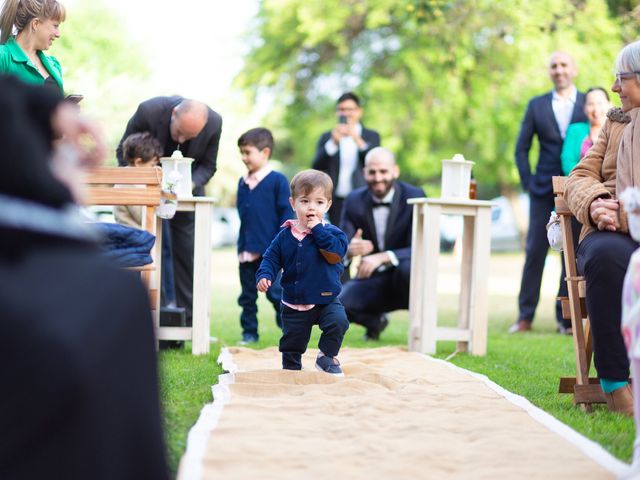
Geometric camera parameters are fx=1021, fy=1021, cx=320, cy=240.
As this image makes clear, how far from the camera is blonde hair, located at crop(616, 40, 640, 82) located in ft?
15.8

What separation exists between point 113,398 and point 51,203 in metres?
0.47

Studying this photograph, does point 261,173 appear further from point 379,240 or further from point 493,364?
point 493,364

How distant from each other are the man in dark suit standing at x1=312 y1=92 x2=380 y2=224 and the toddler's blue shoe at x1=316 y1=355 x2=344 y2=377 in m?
4.14

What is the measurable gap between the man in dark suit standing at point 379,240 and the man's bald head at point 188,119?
1.47m

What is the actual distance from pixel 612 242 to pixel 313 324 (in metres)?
1.95

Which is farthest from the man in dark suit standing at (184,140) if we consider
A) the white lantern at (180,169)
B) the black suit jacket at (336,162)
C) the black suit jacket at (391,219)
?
the black suit jacket at (336,162)

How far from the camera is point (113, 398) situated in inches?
86.4

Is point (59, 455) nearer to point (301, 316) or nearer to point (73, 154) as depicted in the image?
point (73, 154)

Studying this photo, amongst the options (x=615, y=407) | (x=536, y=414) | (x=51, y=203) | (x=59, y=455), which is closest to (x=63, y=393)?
(x=59, y=455)

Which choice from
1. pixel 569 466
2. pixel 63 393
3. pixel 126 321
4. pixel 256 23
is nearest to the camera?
pixel 63 393

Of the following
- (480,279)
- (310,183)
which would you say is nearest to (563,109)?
(480,279)

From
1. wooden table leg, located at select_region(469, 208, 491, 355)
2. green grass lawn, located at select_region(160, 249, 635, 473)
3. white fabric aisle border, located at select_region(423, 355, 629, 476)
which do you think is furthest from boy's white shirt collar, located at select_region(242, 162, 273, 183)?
white fabric aisle border, located at select_region(423, 355, 629, 476)

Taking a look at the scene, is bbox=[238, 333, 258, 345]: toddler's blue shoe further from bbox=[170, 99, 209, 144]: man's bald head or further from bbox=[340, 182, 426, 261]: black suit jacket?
bbox=[170, 99, 209, 144]: man's bald head

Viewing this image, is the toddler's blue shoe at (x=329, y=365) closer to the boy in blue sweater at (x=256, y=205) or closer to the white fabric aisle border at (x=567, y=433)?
the white fabric aisle border at (x=567, y=433)
